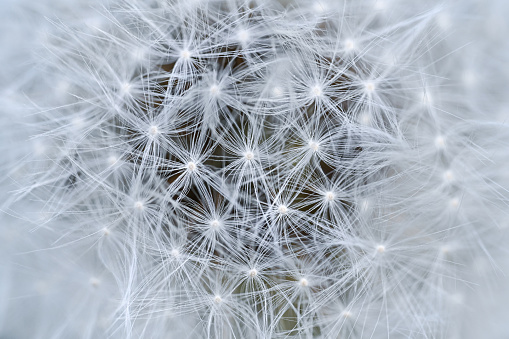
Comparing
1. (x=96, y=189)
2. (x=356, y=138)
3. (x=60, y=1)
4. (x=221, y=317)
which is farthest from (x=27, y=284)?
(x=356, y=138)

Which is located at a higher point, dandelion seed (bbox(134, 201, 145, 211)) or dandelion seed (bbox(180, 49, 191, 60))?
dandelion seed (bbox(180, 49, 191, 60))

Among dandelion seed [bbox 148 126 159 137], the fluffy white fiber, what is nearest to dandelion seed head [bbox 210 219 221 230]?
the fluffy white fiber

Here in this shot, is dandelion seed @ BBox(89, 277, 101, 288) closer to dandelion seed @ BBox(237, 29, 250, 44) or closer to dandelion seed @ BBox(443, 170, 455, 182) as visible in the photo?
dandelion seed @ BBox(237, 29, 250, 44)

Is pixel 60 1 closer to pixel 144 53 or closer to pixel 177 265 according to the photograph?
pixel 144 53

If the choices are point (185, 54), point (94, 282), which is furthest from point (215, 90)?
point (94, 282)

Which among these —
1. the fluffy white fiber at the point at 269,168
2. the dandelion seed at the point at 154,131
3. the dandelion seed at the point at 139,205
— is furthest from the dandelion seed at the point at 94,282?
the dandelion seed at the point at 154,131

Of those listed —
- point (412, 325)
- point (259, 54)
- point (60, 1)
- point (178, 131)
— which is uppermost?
point (60, 1)

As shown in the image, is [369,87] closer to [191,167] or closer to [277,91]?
[277,91]

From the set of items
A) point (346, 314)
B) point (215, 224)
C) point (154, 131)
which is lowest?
point (346, 314)

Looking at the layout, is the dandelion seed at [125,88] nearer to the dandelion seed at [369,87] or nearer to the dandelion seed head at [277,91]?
the dandelion seed head at [277,91]
